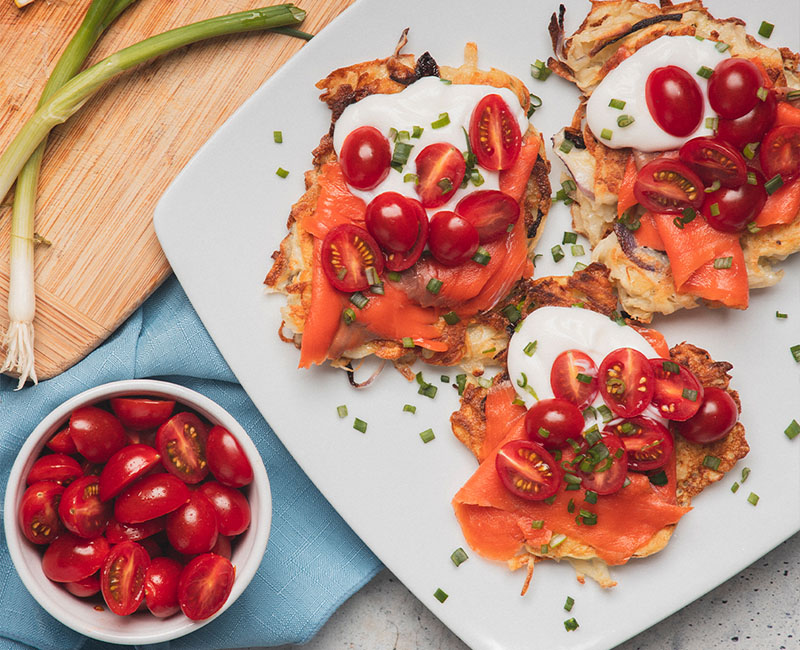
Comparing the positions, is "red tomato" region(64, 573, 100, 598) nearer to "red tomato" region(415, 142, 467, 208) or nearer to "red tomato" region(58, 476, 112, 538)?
"red tomato" region(58, 476, 112, 538)

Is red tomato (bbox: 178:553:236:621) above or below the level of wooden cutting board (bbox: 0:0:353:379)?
below

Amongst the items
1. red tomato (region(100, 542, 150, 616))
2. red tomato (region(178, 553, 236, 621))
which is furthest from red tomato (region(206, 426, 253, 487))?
red tomato (region(100, 542, 150, 616))

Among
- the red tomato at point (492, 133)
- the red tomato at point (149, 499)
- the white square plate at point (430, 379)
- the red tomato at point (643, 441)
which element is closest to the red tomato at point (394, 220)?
the red tomato at point (492, 133)

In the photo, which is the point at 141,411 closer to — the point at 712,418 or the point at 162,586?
the point at 162,586

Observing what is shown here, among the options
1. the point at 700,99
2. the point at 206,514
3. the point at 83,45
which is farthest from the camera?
the point at 83,45

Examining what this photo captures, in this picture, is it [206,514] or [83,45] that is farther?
[83,45]

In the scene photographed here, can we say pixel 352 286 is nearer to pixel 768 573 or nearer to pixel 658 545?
pixel 658 545

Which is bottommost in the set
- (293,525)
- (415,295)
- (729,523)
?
(729,523)

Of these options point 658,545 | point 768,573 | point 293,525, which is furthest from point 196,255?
point 768,573
